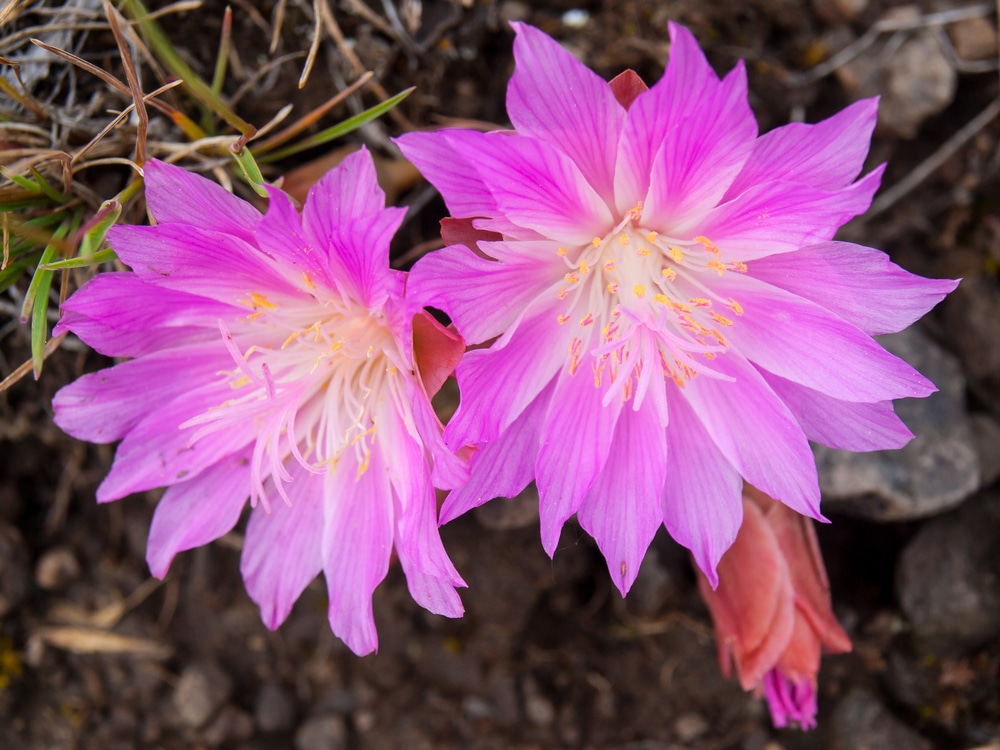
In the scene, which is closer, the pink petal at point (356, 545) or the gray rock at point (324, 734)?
the pink petal at point (356, 545)

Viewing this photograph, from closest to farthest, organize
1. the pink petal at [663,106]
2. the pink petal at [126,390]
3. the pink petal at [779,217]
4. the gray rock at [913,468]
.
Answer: the pink petal at [663,106] → the pink petal at [779,217] → the pink petal at [126,390] → the gray rock at [913,468]

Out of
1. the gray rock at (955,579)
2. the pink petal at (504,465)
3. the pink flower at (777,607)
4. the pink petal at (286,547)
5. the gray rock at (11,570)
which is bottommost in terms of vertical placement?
the gray rock at (955,579)

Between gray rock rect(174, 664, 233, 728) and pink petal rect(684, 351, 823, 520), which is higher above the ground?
pink petal rect(684, 351, 823, 520)

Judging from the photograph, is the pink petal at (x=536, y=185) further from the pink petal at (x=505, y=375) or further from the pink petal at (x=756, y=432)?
the pink petal at (x=756, y=432)

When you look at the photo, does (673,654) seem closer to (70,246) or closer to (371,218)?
(371,218)

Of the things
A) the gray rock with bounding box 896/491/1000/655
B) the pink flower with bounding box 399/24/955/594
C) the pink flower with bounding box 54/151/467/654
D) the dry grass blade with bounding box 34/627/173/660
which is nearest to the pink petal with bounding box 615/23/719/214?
the pink flower with bounding box 399/24/955/594

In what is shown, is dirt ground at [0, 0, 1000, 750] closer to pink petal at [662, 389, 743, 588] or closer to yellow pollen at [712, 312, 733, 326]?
pink petal at [662, 389, 743, 588]

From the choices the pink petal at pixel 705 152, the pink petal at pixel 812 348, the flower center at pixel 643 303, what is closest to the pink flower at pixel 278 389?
the flower center at pixel 643 303

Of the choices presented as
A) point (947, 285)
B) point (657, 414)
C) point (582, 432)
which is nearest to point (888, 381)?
point (947, 285)

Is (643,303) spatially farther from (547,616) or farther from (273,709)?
(273,709)
